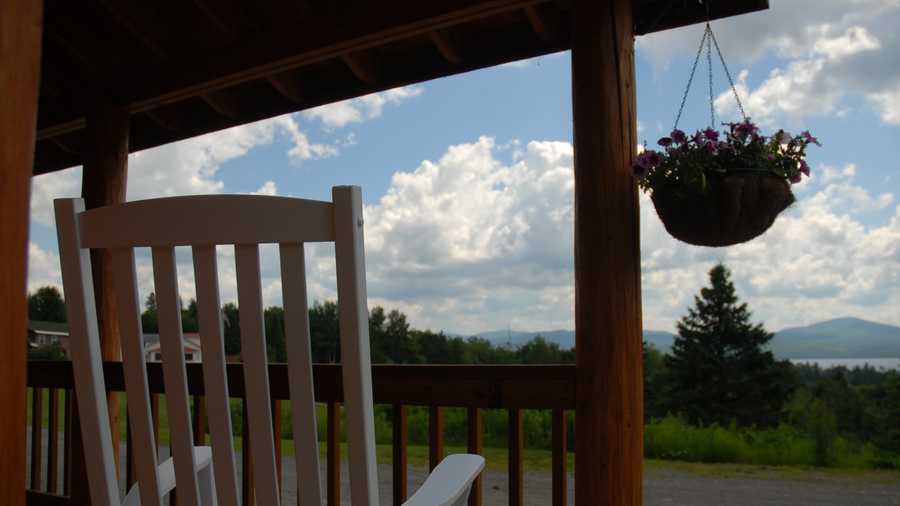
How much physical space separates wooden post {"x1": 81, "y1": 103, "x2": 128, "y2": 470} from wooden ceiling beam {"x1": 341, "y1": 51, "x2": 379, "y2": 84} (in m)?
1.30

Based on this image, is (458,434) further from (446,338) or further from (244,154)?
(244,154)

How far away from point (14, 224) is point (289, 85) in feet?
8.66

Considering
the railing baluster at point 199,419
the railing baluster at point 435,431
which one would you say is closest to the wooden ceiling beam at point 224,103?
the railing baluster at point 199,419

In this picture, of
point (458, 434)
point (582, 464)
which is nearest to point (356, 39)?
point (582, 464)

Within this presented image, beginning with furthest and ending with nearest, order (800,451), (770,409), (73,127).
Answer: (770,409)
(800,451)
(73,127)

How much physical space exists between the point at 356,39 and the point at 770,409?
19.5 m

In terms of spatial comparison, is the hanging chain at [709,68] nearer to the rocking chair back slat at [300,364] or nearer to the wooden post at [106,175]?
the rocking chair back slat at [300,364]

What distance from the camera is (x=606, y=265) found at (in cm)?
213

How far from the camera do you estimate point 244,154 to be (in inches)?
472

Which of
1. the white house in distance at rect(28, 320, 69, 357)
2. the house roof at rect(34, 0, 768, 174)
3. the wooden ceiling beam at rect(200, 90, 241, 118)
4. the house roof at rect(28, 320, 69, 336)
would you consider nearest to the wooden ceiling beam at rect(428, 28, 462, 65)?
the house roof at rect(34, 0, 768, 174)

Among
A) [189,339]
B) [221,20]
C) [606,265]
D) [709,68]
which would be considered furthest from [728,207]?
[189,339]

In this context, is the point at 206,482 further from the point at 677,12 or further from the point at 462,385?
the point at 677,12

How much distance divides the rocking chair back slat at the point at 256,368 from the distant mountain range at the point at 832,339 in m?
15.4

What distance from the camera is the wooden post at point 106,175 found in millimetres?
3371
